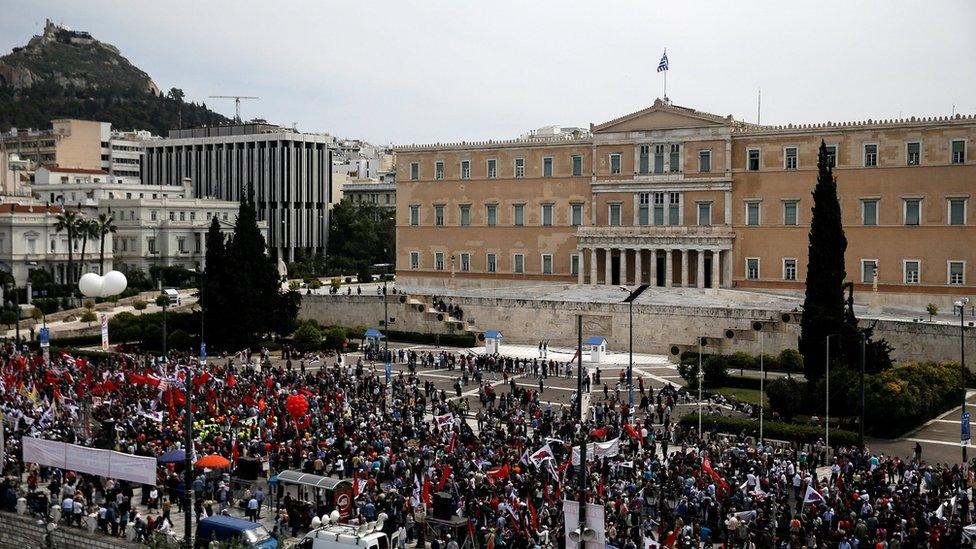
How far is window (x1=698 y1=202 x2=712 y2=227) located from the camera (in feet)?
213

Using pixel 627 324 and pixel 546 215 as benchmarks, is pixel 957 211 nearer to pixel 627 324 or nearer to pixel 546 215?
pixel 627 324

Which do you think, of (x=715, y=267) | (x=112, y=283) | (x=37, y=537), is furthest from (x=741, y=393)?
(x=112, y=283)

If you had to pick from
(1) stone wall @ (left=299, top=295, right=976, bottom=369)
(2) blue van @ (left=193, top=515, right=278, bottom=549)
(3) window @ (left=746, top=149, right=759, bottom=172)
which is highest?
(3) window @ (left=746, top=149, right=759, bottom=172)

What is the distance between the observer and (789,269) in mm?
62438

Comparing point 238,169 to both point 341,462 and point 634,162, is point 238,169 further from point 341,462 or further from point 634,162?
point 341,462

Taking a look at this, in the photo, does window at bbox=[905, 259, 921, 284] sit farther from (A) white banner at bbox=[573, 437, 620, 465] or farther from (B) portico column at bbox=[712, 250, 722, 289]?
(A) white banner at bbox=[573, 437, 620, 465]

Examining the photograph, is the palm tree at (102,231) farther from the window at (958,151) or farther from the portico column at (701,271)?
the window at (958,151)

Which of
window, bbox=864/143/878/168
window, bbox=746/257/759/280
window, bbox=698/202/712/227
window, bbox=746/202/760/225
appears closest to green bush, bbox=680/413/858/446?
window, bbox=746/257/759/280

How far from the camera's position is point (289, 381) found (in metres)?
42.1

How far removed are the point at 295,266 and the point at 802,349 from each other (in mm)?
61314

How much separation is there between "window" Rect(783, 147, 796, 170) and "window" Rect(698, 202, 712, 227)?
504cm

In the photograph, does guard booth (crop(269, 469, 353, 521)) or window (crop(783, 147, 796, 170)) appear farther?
window (crop(783, 147, 796, 170))

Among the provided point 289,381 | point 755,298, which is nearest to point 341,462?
point 289,381

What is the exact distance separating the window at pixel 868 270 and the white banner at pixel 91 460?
44457mm
